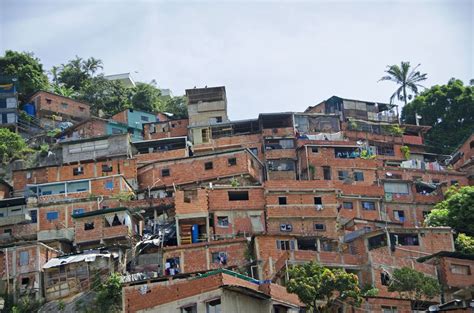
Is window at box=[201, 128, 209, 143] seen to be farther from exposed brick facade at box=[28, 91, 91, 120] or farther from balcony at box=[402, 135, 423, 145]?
balcony at box=[402, 135, 423, 145]

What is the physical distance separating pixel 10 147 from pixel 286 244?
2875 centimetres

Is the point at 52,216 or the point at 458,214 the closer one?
the point at 458,214

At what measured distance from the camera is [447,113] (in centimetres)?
7300


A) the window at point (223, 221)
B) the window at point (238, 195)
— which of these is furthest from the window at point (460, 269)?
the window at point (223, 221)

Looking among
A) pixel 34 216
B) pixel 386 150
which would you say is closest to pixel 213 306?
pixel 34 216

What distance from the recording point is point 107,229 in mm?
49844

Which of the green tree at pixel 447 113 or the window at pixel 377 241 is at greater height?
the green tree at pixel 447 113

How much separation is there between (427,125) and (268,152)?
1899 cm

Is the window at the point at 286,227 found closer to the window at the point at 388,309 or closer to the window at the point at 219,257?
the window at the point at 219,257

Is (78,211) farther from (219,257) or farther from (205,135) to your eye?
(205,135)

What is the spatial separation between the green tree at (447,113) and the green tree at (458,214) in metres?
19.9

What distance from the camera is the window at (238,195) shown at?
171ft

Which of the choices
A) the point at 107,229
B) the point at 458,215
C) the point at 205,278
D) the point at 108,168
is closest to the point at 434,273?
the point at 458,215

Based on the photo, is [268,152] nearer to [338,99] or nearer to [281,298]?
[338,99]
